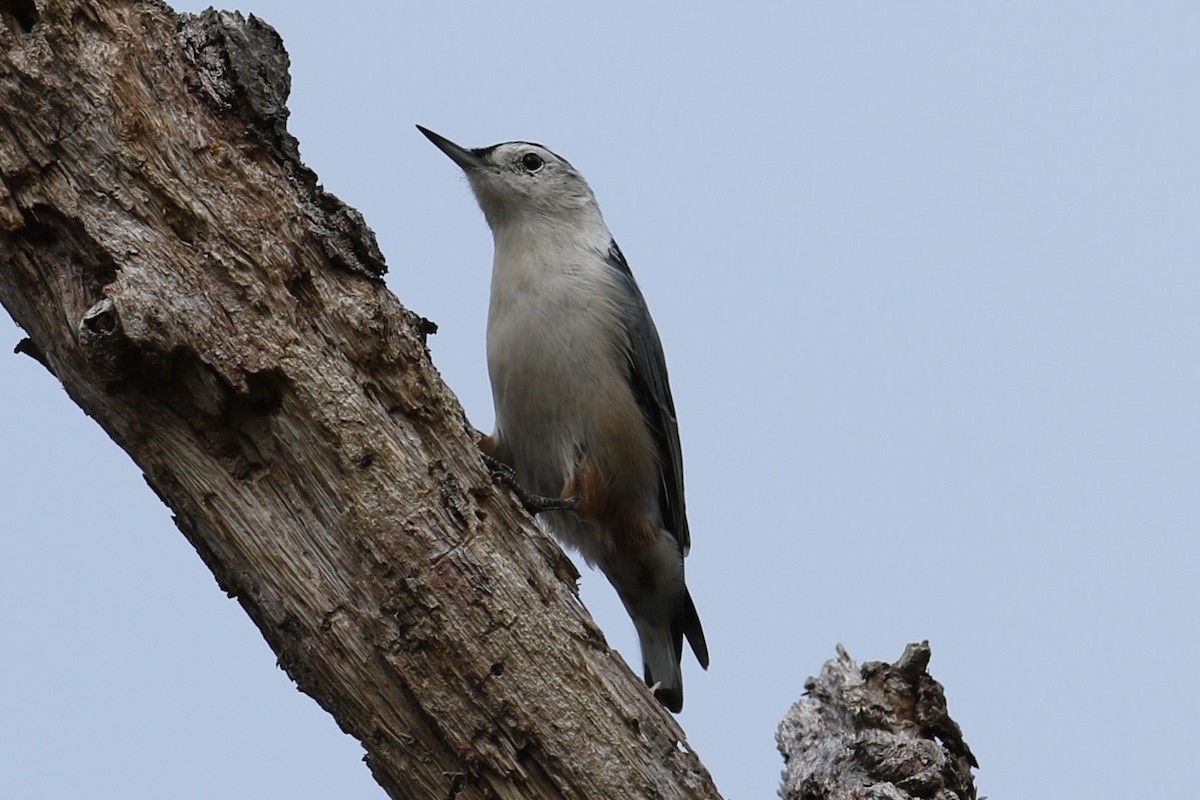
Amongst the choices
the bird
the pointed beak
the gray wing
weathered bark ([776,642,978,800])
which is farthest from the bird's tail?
the pointed beak

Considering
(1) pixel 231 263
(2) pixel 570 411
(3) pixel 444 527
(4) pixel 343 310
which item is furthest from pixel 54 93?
(2) pixel 570 411

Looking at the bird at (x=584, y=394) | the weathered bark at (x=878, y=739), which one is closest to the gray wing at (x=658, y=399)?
the bird at (x=584, y=394)

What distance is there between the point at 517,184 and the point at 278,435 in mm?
2729

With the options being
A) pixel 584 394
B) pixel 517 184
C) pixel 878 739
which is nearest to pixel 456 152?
pixel 517 184

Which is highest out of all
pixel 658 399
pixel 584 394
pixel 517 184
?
pixel 517 184

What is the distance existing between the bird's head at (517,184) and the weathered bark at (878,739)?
2.51m

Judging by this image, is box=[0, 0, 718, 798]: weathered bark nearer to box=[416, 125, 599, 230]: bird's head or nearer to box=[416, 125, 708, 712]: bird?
box=[416, 125, 708, 712]: bird

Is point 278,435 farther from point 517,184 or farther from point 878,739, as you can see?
Result: point 517,184

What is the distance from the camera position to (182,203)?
10.5 ft

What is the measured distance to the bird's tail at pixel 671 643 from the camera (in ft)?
18.1

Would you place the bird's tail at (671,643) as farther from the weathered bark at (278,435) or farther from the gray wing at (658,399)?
the weathered bark at (278,435)

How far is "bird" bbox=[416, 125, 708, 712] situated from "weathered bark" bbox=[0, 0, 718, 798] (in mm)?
1687

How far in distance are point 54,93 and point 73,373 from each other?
2.31 ft

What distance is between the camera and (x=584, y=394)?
16.5ft
